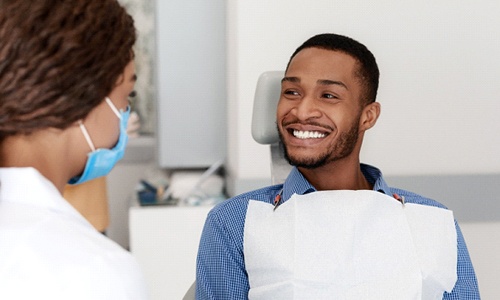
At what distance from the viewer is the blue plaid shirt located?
1572 mm

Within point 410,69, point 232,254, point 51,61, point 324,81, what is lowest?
point 232,254

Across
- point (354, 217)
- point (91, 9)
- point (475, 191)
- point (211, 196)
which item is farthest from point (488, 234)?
point (91, 9)

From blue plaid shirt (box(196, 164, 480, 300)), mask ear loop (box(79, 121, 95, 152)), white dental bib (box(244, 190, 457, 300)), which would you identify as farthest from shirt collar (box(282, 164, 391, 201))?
→ mask ear loop (box(79, 121, 95, 152))

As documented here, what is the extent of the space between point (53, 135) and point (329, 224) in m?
0.65

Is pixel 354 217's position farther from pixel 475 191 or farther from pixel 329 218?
pixel 475 191

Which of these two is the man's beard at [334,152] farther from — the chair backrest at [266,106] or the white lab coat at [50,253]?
the white lab coat at [50,253]

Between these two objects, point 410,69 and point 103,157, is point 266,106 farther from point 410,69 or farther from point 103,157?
point 410,69

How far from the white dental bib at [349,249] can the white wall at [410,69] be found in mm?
1266

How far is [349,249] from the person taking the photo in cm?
144

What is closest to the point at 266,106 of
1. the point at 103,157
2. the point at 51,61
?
the point at 103,157

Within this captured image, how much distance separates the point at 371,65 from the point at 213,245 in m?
0.54

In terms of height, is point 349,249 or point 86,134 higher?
point 86,134

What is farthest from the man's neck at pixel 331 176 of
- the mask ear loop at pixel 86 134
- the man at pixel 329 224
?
the mask ear loop at pixel 86 134

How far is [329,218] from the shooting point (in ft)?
4.86
